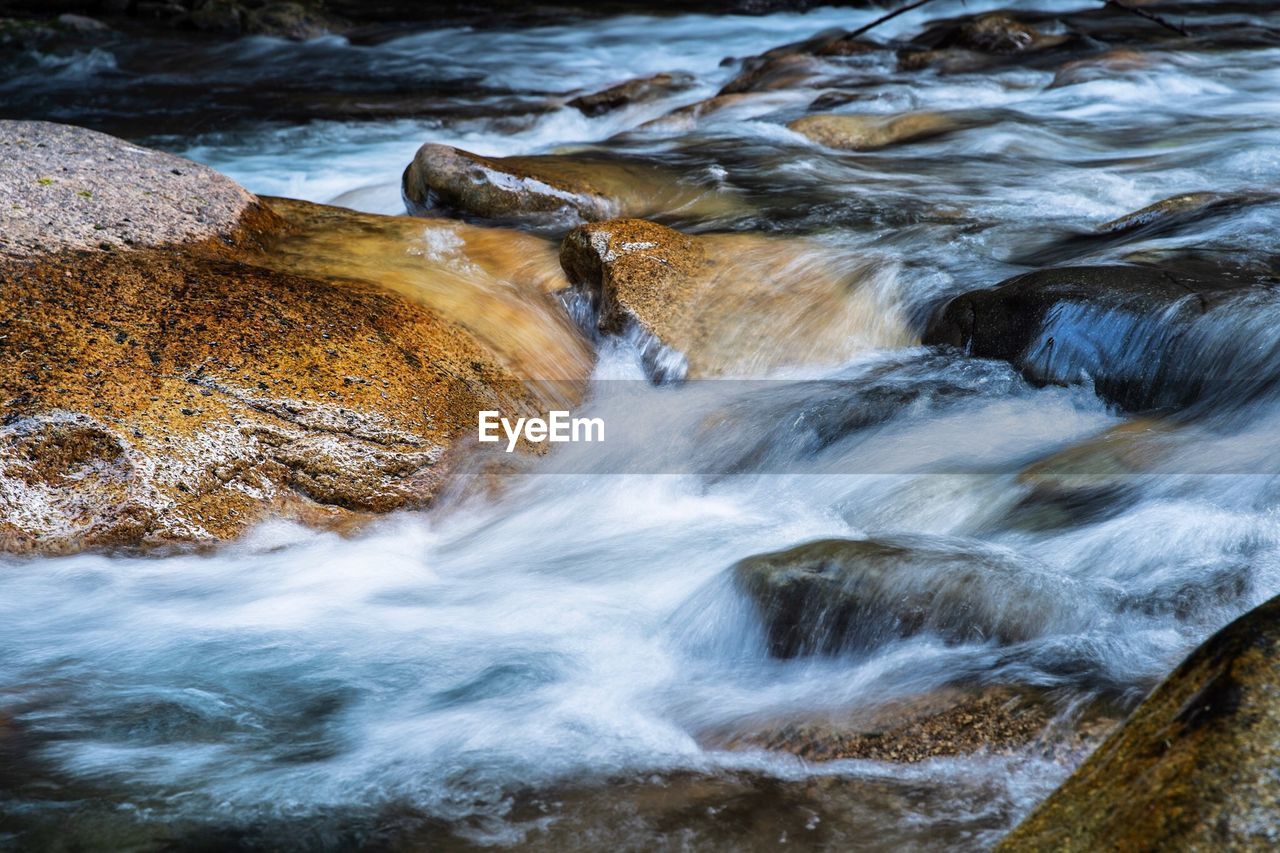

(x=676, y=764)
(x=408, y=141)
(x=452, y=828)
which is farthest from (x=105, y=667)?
(x=408, y=141)

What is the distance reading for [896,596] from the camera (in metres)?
3.81

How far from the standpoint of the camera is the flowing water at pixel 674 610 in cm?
322

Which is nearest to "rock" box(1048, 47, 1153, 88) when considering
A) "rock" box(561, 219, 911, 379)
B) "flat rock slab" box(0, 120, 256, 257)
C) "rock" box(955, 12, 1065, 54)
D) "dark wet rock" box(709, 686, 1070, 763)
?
"rock" box(955, 12, 1065, 54)

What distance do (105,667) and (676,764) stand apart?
2.08 meters

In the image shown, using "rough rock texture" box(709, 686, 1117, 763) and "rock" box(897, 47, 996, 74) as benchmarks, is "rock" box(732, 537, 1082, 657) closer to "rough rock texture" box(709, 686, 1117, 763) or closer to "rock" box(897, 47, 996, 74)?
"rough rock texture" box(709, 686, 1117, 763)

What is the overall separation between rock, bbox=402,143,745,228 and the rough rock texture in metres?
4.66

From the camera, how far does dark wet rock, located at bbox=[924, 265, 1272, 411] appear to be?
5.13 m

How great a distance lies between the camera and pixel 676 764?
3389 millimetres

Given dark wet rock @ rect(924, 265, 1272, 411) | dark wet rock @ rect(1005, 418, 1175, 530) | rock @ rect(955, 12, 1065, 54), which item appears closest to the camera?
dark wet rock @ rect(1005, 418, 1175, 530)

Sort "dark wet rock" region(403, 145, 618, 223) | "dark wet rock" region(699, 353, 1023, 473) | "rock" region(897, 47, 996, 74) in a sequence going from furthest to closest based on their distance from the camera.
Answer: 1. "rock" region(897, 47, 996, 74)
2. "dark wet rock" region(403, 145, 618, 223)
3. "dark wet rock" region(699, 353, 1023, 473)

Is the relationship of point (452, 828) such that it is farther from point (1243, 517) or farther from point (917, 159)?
point (917, 159)

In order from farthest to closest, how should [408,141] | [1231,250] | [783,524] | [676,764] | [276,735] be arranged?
[408,141]
[1231,250]
[783,524]
[276,735]
[676,764]

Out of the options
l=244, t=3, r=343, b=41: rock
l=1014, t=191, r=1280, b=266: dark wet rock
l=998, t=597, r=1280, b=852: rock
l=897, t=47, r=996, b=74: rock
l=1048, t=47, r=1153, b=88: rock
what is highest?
l=244, t=3, r=343, b=41: rock

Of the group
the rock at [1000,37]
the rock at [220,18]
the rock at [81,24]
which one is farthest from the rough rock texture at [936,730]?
the rock at [81,24]
